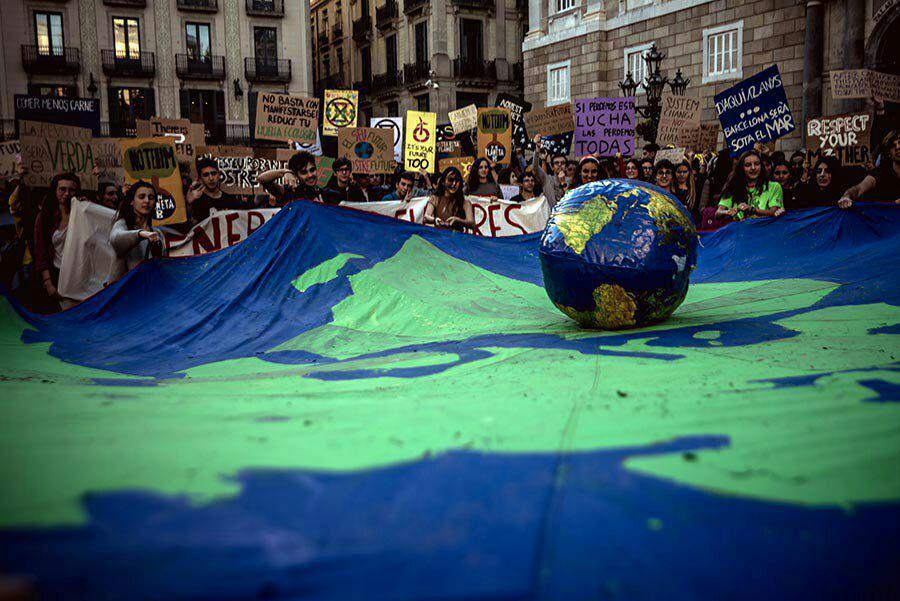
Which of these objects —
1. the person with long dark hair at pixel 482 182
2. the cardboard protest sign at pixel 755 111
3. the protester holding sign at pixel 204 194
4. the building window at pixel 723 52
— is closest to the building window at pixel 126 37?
the building window at pixel 723 52

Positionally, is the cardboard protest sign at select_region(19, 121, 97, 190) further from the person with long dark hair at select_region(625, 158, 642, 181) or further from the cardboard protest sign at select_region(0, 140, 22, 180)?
the person with long dark hair at select_region(625, 158, 642, 181)

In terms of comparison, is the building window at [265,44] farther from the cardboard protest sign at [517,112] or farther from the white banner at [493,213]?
the white banner at [493,213]

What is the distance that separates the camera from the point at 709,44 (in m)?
19.6

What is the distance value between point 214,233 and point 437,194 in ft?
8.44

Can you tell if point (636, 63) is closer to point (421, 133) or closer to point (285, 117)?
point (421, 133)

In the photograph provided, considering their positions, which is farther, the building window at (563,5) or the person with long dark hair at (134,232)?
the building window at (563,5)

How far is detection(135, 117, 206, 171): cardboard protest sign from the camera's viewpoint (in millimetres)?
11008

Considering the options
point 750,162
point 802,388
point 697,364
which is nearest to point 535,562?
point 802,388

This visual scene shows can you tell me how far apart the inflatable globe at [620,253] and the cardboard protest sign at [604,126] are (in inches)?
251

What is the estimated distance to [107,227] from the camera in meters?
6.93

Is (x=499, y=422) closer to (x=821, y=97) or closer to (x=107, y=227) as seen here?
(x=107, y=227)

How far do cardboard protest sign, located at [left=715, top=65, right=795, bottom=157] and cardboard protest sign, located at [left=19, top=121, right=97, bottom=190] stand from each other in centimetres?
818

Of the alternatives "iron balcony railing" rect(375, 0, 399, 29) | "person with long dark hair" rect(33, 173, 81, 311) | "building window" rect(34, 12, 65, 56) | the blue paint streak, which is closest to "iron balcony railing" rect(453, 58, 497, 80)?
"iron balcony railing" rect(375, 0, 399, 29)

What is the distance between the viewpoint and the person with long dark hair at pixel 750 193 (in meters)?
7.11
